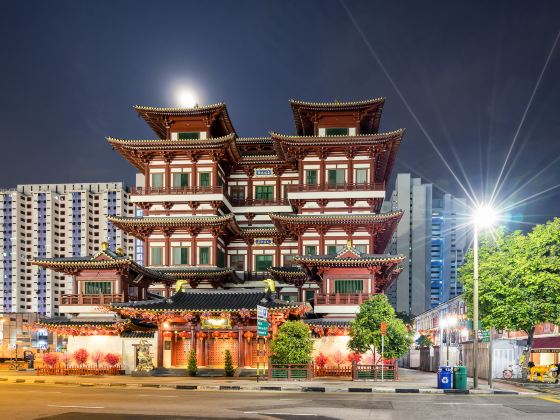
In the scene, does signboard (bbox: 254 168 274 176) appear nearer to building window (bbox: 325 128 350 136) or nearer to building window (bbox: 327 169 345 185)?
building window (bbox: 327 169 345 185)

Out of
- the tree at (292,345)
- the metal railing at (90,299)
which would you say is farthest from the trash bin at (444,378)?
the metal railing at (90,299)

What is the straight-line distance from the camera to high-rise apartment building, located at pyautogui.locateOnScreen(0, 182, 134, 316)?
16275 centimetres

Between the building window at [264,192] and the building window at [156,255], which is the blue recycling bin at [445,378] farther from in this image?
the building window at [264,192]

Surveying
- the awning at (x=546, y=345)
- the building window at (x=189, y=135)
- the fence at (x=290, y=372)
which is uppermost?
the building window at (x=189, y=135)

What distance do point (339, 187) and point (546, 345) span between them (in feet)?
71.0

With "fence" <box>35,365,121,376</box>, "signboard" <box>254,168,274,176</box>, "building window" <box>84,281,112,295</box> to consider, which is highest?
"signboard" <box>254,168,274,176</box>

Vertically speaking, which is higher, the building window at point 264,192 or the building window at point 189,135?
the building window at point 189,135

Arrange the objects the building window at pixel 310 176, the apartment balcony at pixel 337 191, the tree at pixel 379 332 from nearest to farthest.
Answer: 1. the tree at pixel 379 332
2. the apartment balcony at pixel 337 191
3. the building window at pixel 310 176

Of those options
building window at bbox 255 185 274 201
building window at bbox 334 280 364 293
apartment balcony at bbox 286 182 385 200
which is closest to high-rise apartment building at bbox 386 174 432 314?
building window at bbox 255 185 274 201

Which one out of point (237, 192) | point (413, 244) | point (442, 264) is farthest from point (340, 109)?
point (442, 264)

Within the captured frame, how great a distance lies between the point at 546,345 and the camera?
46.4 metres

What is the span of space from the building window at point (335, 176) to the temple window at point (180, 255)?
47.1ft

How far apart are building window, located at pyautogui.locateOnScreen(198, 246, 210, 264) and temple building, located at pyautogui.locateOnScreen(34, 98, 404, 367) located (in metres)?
0.09

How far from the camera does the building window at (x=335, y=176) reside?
163 feet
